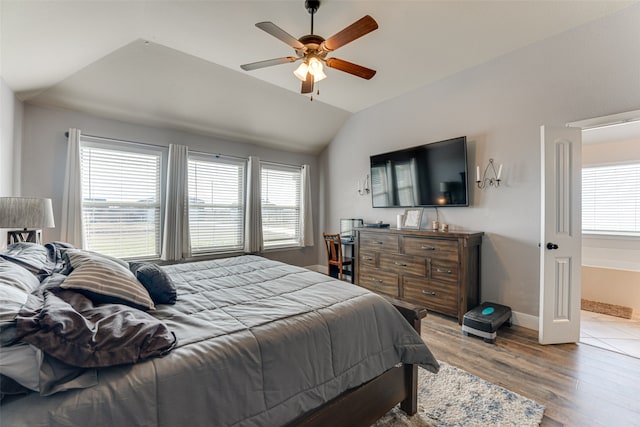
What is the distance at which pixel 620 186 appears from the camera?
12.3 feet

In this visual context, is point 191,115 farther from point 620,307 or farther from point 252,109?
point 620,307

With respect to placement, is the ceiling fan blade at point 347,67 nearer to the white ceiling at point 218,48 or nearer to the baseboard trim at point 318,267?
the white ceiling at point 218,48

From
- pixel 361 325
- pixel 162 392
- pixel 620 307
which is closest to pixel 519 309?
pixel 620 307

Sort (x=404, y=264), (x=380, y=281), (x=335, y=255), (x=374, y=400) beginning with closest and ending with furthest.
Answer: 1. (x=374, y=400)
2. (x=404, y=264)
3. (x=380, y=281)
4. (x=335, y=255)

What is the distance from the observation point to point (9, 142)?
2643 millimetres

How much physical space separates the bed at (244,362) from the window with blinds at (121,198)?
2.01 m

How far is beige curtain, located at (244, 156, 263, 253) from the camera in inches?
180

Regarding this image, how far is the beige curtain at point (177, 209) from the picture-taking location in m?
3.78

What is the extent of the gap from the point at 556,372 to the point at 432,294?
1241 millimetres

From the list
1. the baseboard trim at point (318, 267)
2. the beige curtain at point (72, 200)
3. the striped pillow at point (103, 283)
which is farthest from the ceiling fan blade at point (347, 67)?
the baseboard trim at point (318, 267)

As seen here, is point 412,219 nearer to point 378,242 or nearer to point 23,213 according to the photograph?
point 378,242

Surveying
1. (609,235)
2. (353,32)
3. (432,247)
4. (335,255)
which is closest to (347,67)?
(353,32)

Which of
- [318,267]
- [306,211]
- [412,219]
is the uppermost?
[306,211]

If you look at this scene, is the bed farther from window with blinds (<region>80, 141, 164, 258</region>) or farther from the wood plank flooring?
window with blinds (<region>80, 141, 164, 258</region>)
